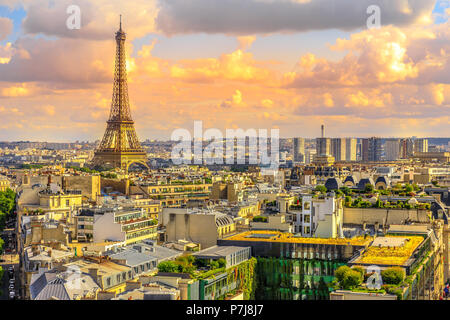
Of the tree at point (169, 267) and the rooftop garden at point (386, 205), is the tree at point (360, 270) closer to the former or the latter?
the tree at point (169, 267)

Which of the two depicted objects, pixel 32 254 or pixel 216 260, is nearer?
pixel 216 260

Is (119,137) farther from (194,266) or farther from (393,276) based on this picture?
(393,276)

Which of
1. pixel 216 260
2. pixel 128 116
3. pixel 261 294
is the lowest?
pixel 261 294

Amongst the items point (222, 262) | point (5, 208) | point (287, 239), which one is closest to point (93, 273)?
point (222, 262)

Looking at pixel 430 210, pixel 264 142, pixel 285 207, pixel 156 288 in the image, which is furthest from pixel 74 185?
pixel 264 142

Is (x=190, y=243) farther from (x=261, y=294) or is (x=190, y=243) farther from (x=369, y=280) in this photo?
(x=369, y=280)
